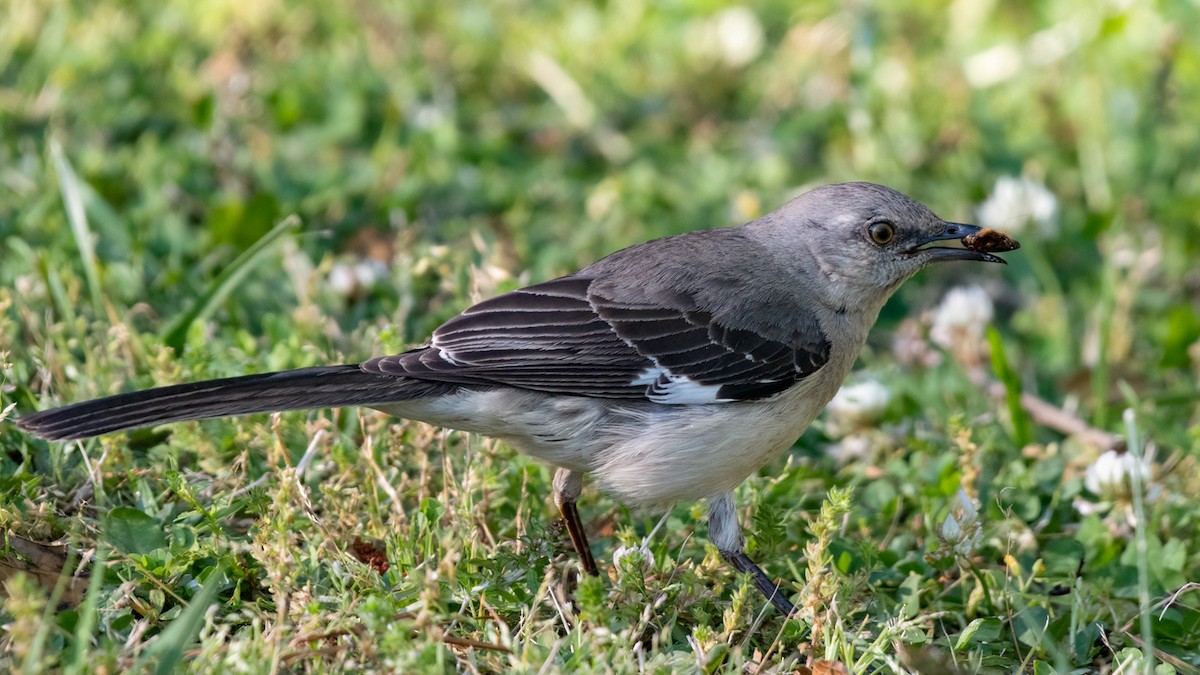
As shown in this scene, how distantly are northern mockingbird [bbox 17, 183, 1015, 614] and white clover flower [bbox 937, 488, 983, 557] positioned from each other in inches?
21.5

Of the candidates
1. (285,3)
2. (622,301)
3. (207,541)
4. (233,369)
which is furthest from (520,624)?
(285,3)

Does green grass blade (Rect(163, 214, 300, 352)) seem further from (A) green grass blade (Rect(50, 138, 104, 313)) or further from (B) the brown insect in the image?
(B) the brown insect

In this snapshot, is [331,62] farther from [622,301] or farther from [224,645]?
[224,645]

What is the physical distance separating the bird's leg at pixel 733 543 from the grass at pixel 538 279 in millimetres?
81

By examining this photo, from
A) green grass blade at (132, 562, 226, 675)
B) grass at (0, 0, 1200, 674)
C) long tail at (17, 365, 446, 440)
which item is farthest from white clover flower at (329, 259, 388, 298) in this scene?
green grass blade at (132, 562, 226, 675)

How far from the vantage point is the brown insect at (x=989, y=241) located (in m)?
4.91

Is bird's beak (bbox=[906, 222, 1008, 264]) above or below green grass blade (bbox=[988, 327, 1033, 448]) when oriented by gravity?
above

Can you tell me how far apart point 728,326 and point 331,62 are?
Answer: 168 inches

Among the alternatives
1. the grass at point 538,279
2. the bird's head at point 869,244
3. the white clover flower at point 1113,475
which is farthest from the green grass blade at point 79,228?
the white clover flower at point 1113,475

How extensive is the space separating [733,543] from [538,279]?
85.5 inches

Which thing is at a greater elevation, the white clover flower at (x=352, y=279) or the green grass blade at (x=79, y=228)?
the green grass blade at (x=79, y=228)

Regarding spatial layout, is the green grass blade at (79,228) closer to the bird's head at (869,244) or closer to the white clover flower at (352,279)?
the white clover flower at (352,279)

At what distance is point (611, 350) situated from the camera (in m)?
4.50

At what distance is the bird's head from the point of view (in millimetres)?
4859
